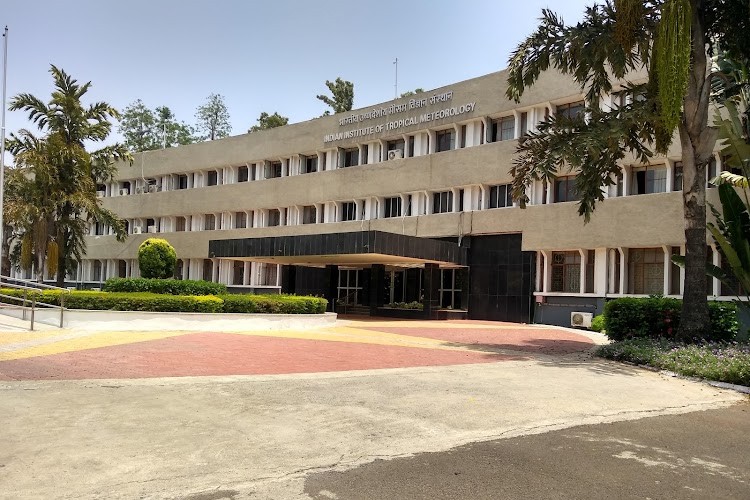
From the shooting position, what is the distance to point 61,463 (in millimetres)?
5555

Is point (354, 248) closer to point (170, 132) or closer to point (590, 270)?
point (590, 270)

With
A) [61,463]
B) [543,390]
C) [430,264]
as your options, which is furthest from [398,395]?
[430,264]

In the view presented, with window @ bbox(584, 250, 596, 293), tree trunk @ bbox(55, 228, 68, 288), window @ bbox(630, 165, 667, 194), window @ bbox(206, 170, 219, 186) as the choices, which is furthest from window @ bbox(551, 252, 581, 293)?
window @ bbox(206, 170, 219, 186)

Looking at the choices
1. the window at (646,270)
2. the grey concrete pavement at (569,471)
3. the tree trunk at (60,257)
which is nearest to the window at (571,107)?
the window at (646,270)

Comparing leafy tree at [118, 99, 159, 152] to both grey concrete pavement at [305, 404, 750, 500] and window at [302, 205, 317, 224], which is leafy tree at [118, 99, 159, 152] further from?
grey concrete pavement at [305, 404, 750, 500]

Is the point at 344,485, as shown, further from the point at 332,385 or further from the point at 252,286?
the point at 252,286

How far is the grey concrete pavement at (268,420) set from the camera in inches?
209

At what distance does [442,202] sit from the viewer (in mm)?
31250

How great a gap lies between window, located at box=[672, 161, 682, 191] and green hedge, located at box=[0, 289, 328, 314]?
46.6 ft

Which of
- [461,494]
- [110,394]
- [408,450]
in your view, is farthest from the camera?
[110,394]

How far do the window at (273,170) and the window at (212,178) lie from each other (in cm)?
521

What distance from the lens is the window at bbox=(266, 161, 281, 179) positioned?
40.5 m

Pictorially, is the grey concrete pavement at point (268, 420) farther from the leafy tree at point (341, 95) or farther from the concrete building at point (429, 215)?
the leafy tree at point (341, 95)

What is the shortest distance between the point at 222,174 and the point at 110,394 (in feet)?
117
